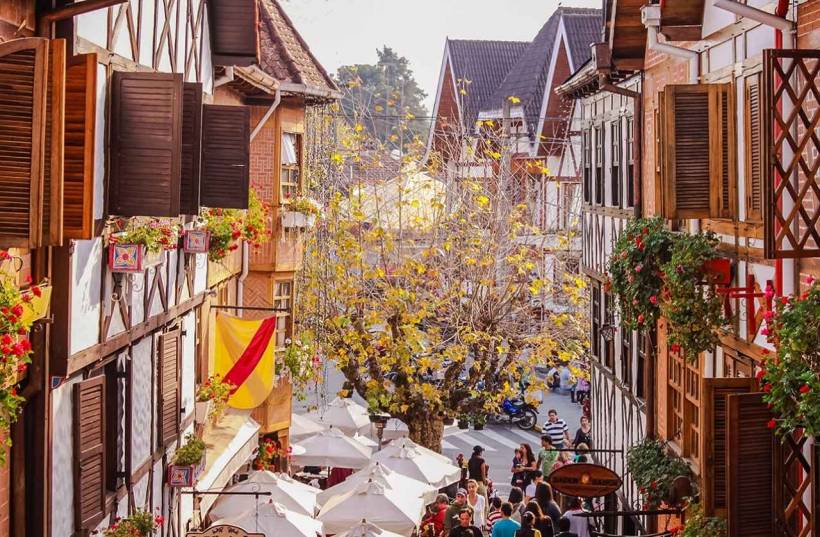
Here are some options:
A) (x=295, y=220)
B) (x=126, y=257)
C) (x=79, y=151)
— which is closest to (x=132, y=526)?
(x=126, y=257)

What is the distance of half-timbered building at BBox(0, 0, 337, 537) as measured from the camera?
883 cm

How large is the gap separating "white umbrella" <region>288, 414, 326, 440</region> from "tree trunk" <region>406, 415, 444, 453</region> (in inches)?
88.9

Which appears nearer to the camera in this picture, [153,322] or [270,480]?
[153,322]

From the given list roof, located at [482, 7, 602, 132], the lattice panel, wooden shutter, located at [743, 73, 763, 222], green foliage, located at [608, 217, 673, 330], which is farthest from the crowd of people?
roof, located at [482, 7, 602, 132]

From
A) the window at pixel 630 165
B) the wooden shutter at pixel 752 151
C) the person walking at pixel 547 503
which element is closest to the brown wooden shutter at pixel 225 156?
the wooden shutter at pixel 752 151

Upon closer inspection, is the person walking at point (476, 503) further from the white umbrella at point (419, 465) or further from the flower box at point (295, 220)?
the flower box at point (295, 220)

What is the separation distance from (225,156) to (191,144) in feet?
6.19

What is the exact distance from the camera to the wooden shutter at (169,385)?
15.9 meters

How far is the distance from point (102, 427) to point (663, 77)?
8.61 metres

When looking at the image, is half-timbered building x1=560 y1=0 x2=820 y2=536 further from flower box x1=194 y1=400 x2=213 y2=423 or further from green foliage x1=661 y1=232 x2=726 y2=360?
flower box x1=194 y1=400 x2=213 y2=423

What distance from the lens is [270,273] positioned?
86.0 ft

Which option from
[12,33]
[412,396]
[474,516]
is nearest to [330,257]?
[412,396]

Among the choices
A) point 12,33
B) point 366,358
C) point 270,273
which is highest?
point 12,33

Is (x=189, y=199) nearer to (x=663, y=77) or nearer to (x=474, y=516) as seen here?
(x=663, y=77)
